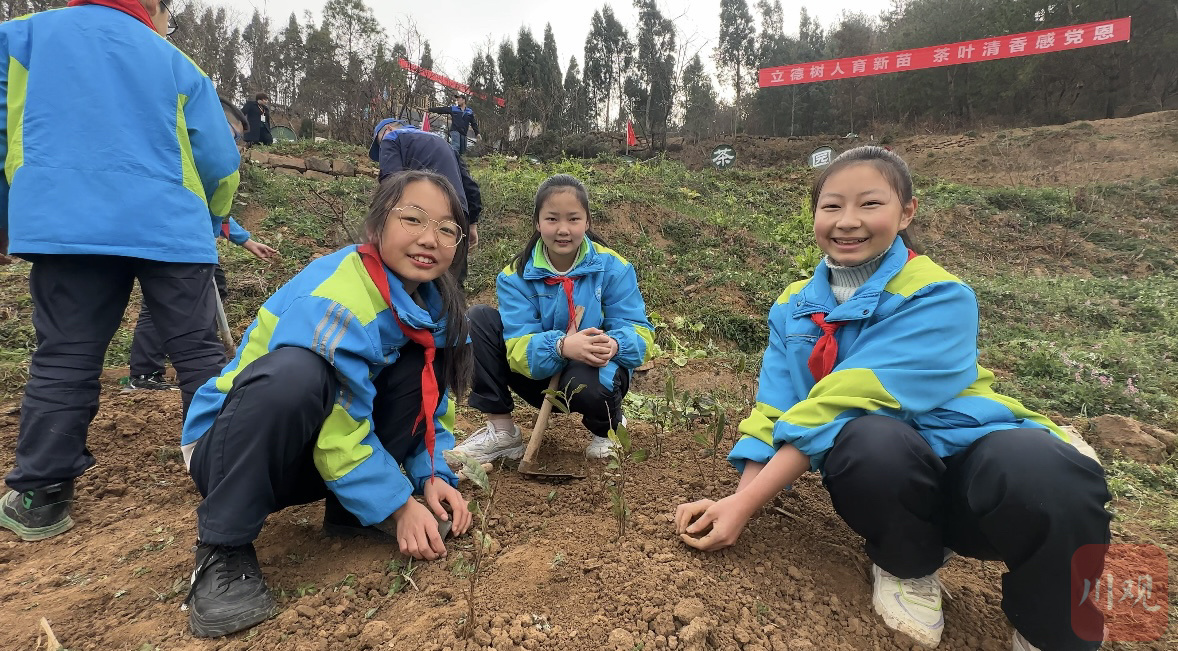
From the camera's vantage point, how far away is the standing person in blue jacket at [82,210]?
1711mm

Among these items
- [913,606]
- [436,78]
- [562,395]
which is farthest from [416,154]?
[436,78]

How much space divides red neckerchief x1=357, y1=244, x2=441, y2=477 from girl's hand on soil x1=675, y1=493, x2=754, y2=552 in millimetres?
746

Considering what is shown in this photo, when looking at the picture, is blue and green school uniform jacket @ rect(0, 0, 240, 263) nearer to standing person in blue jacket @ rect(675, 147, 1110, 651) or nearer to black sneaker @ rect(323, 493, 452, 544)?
black sneaker @ rect(323, 493, 452, 544)

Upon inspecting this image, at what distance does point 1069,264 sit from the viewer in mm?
8047

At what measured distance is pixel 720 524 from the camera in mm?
1403

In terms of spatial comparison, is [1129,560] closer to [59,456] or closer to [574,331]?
[574,331]

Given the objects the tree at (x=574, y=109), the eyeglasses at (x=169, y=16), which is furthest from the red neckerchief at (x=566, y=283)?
the tree at (x=574, y=109)

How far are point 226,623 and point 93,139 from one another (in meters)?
1.54

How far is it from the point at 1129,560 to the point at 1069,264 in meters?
8.41

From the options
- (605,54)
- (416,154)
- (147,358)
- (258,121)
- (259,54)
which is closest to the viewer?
(147,358)

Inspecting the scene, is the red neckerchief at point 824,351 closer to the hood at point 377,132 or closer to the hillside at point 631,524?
the hillside at point 631,524

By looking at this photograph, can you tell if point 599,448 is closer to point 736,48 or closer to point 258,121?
point 258,121

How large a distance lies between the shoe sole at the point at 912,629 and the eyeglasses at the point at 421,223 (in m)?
1.46

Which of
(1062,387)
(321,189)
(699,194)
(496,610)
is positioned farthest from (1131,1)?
(496,610)
